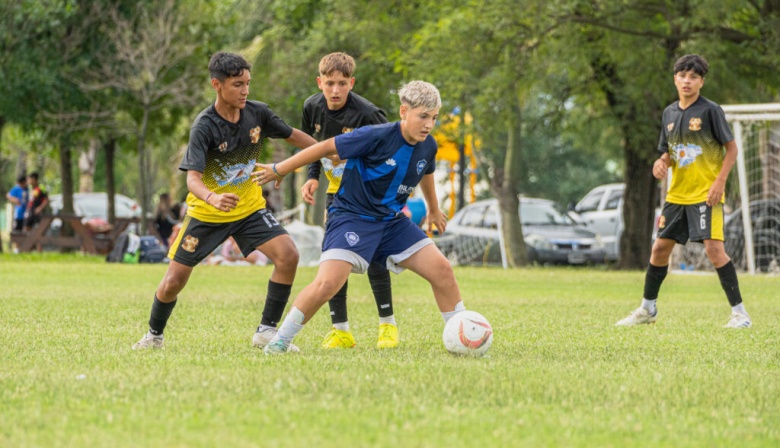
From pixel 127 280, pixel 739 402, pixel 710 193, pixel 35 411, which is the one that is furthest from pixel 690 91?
pixel 127 280

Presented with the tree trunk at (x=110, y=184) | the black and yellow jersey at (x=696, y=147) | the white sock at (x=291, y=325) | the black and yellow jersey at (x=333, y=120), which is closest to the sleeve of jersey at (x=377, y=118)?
the black and yellow jersey at (x=333, y=120)

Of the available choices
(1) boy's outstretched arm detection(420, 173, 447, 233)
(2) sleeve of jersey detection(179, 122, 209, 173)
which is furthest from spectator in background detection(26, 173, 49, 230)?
(1) boy's outstretched arm detection(420, 173, 447, 233)

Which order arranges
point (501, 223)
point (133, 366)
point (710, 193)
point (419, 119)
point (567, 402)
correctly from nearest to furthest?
point (567, 402) → point (133, 366) → point (419, 119) → point (710, 193) → point (501, 223)

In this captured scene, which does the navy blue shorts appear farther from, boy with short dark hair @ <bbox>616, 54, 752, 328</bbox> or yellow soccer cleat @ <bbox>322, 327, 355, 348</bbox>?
boy with short dark hair @ <bbox>616, 54, 752, 328</bbox>

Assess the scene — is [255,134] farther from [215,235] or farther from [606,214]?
[606,214]

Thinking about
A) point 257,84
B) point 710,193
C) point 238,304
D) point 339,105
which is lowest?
point 238,304

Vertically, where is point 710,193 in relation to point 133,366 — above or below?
above

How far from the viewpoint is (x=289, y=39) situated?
30406mm

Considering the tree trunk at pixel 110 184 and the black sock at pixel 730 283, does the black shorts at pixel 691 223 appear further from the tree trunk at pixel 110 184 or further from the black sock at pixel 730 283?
the tree trunk at pixel 110 184

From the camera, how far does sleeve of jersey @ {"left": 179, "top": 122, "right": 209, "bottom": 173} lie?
7211 millimetres

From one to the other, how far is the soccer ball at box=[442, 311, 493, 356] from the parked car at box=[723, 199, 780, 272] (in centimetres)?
1686

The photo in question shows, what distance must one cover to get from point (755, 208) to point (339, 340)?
17.0 metres

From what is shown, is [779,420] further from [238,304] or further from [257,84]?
[257,84]

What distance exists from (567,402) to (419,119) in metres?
2.21
